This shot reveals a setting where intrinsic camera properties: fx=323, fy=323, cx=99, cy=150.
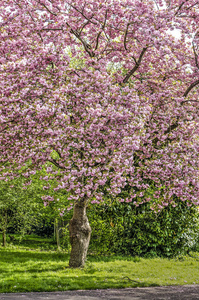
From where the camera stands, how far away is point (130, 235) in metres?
19.0

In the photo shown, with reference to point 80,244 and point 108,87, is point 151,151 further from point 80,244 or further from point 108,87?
point 80,244

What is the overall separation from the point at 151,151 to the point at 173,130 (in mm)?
1630

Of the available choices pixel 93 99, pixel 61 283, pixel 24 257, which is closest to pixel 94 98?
pixel 93 99

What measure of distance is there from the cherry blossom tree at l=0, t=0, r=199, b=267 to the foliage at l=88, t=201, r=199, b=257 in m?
4.49

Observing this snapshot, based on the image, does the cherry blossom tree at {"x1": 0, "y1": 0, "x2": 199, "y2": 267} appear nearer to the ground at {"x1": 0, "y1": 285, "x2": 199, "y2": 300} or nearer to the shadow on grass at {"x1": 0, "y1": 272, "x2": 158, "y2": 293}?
the shadow on grass at {"x1": 0, "y1": 272, "x2": 158, "y2": 293}

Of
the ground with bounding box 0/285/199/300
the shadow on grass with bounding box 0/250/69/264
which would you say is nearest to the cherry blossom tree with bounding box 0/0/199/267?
the ground with bounding box 0/285/199/300

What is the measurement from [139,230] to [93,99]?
1078 cm

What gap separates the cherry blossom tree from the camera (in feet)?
33.2

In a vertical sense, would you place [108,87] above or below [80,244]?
above

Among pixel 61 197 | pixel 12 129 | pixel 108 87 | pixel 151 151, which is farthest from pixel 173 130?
pixel 61 197

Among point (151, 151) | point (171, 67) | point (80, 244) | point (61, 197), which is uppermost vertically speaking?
point (171, 67)

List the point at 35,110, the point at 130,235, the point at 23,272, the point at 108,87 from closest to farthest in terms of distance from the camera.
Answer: the point at 35,110
the point at 108,87
the point at 23,272
the point at 130,235

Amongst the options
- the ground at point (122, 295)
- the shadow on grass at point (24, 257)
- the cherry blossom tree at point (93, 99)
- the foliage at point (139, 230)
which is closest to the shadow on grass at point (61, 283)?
the ground at point (122, 295)

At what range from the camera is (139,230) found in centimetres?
1888
